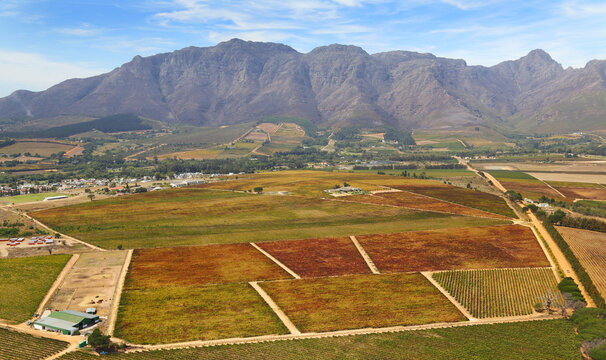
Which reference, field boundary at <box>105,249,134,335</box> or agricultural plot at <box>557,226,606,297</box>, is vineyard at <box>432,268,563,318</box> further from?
field boundary at <box>105,249,134,335</box>

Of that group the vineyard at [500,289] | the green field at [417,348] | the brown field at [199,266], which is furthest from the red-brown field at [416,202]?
the green field at [417,348]

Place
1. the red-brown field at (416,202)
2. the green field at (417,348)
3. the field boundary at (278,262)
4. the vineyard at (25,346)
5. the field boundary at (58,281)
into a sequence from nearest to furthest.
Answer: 1. the vineyard at (25,346)
2. the green field at (417,348)
3. the field boundary at (58,281)
4. the field boundary at (278,262)
5. the red-brown field at (416,202)

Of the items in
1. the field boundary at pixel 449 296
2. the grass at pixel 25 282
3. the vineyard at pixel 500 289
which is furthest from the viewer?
the vineyard at pixel 500 289

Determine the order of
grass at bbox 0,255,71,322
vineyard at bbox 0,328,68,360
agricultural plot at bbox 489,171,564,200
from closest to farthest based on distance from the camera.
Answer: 1. vineyard at bbox 0,328,68,360
2. grass at bbox 0,255,71,322
3. agricultural plot at bbox 489,171,564,200

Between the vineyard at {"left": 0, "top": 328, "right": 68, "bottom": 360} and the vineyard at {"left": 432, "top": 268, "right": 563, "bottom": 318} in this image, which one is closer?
the vineyard at {"left": 0, "top": 328, "right": 68, "bottom": 360}

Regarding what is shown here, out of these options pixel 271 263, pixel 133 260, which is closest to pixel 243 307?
pixel 271 263

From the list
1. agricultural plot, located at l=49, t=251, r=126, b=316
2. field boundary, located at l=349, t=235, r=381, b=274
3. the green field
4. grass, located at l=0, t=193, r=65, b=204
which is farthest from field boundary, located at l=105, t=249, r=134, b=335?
grass, located at l=0, t=193, r=65, b=204

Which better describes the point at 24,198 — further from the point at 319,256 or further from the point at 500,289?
the point at 500,289

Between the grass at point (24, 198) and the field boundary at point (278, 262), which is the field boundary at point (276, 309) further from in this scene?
the grass at point (24, 198)
